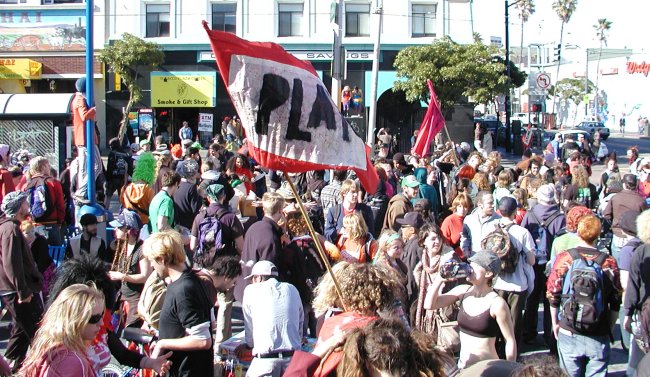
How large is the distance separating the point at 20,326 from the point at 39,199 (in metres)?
2.70

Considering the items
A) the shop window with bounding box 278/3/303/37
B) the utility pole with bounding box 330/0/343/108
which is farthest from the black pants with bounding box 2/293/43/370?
the shop window with bounding box 278/3/303/37

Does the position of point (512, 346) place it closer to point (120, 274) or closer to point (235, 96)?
point (235, 96)

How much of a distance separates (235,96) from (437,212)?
21.6 feet

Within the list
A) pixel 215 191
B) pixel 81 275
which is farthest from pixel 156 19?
pixel 81 275

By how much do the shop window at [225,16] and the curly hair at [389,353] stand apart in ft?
98.0

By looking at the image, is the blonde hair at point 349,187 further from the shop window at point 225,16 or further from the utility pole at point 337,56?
the shop window at point 225,16

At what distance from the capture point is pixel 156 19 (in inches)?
1262

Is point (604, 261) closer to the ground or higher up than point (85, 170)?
closer to the ground

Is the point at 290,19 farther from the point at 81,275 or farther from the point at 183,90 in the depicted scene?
the point at 81,275

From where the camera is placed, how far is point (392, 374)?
10.9 feet

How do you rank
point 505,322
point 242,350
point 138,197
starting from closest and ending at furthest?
point 505,322 < point 242,350 < point 138,197

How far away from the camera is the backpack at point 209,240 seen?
7.73 metres

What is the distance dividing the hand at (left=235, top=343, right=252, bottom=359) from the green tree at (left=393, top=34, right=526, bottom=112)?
72.9 ft

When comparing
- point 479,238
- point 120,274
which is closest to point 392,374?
point 120,274
